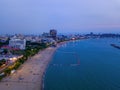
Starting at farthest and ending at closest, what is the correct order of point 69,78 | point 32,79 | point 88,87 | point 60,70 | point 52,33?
point 52,33, point 60,70, point 69,78, point 32,79, point 88,87

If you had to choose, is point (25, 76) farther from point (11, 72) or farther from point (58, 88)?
point (58, 88)

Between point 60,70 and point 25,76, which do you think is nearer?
point 25,76

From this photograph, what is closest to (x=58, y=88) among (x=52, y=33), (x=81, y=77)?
(x=81, y=77)

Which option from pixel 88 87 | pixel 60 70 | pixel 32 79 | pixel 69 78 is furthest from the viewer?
pixel 60 70

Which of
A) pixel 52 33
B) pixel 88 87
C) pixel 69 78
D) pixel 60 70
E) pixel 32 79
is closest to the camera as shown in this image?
pixel 88 87

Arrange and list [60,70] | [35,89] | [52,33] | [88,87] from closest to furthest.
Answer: [35,89]
[88,87]
[60,70]
[52,33]

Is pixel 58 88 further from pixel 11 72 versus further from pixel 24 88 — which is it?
pixel 11 72

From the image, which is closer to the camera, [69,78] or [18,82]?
[18,82]

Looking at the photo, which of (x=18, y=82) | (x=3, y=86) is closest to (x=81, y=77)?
(x=18, y=82)
